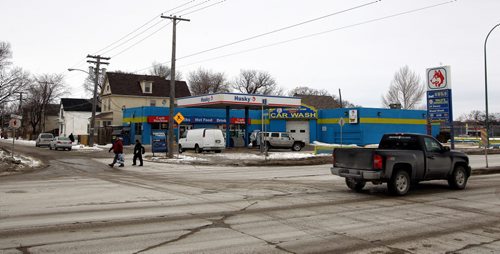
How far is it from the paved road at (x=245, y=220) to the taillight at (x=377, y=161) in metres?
0.86

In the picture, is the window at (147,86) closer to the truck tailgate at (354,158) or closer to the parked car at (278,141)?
the parked car at (278,141)

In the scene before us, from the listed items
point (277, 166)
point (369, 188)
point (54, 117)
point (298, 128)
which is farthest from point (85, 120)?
point (369, 188)

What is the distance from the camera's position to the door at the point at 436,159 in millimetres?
12133

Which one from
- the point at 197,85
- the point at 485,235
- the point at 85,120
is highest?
the point at 197,85

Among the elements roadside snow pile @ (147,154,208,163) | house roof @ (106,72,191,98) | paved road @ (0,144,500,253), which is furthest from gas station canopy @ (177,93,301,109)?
paved road @ (0,144,500,253)

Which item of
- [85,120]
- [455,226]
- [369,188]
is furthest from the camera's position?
[85,120]

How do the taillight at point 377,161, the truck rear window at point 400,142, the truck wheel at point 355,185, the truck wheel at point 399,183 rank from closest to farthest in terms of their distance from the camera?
the taillight at point 377,161 < the truck wheel at point 399,183 < the truck rear window at point 400,142 < the truck wheel at point 355,185

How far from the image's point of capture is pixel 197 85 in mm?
90438

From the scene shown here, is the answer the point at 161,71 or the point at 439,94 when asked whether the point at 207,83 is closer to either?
the point at 161,71

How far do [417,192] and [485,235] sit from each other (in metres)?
5.37

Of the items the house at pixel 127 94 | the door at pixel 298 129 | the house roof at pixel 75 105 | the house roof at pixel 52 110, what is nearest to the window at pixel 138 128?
the house at pixel 127 94

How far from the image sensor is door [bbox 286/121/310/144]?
51281 millimetres

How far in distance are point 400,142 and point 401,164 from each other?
1.35m

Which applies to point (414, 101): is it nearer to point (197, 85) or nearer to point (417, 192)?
point (197, 85)
